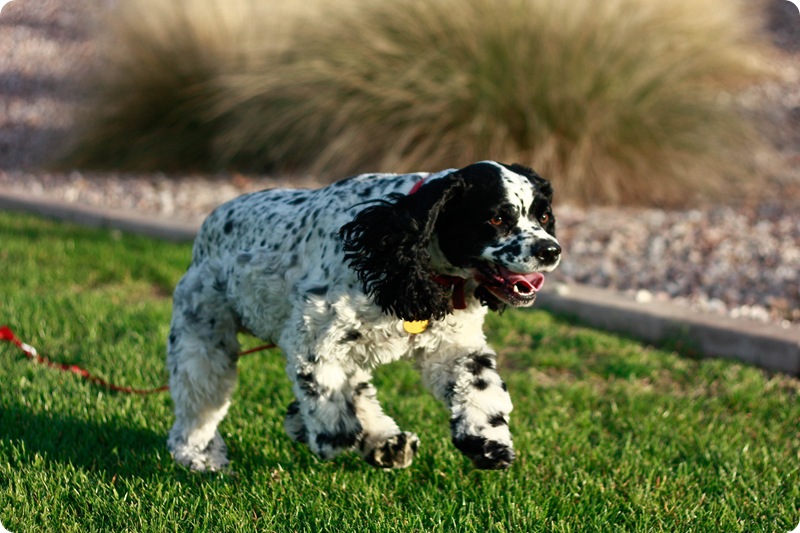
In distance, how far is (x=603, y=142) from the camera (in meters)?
9.28

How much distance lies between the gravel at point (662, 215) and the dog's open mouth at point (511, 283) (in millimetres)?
3202

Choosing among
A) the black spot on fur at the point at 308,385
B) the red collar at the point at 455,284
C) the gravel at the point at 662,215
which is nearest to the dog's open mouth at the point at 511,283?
the red collar at the point at 455,284

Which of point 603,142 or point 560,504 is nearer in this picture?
point 560,504

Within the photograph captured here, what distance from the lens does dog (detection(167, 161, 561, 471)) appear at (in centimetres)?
336

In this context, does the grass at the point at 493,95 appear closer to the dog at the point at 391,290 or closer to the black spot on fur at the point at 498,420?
the dog at the point at 391,290

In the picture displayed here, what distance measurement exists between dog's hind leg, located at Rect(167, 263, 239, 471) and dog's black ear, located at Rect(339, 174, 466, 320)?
843 millimetres

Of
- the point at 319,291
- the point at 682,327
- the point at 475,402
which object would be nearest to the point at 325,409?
the point at 319,291

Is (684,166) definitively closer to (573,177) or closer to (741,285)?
(573,177)

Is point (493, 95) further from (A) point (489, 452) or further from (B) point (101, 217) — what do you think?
(A) point (489, 452)

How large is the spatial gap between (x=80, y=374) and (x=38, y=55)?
19.2 m

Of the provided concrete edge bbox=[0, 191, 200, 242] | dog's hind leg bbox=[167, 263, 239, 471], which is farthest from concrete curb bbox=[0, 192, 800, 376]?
concrete edge bbox=[0, 191, 200, 242]

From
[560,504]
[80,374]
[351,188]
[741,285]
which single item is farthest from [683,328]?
[80,374]

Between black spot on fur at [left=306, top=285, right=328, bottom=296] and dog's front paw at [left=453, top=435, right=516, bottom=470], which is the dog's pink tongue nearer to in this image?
dog's front paw at [left=453, top=435, right=516, bottom=470]

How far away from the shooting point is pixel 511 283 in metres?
3.35
